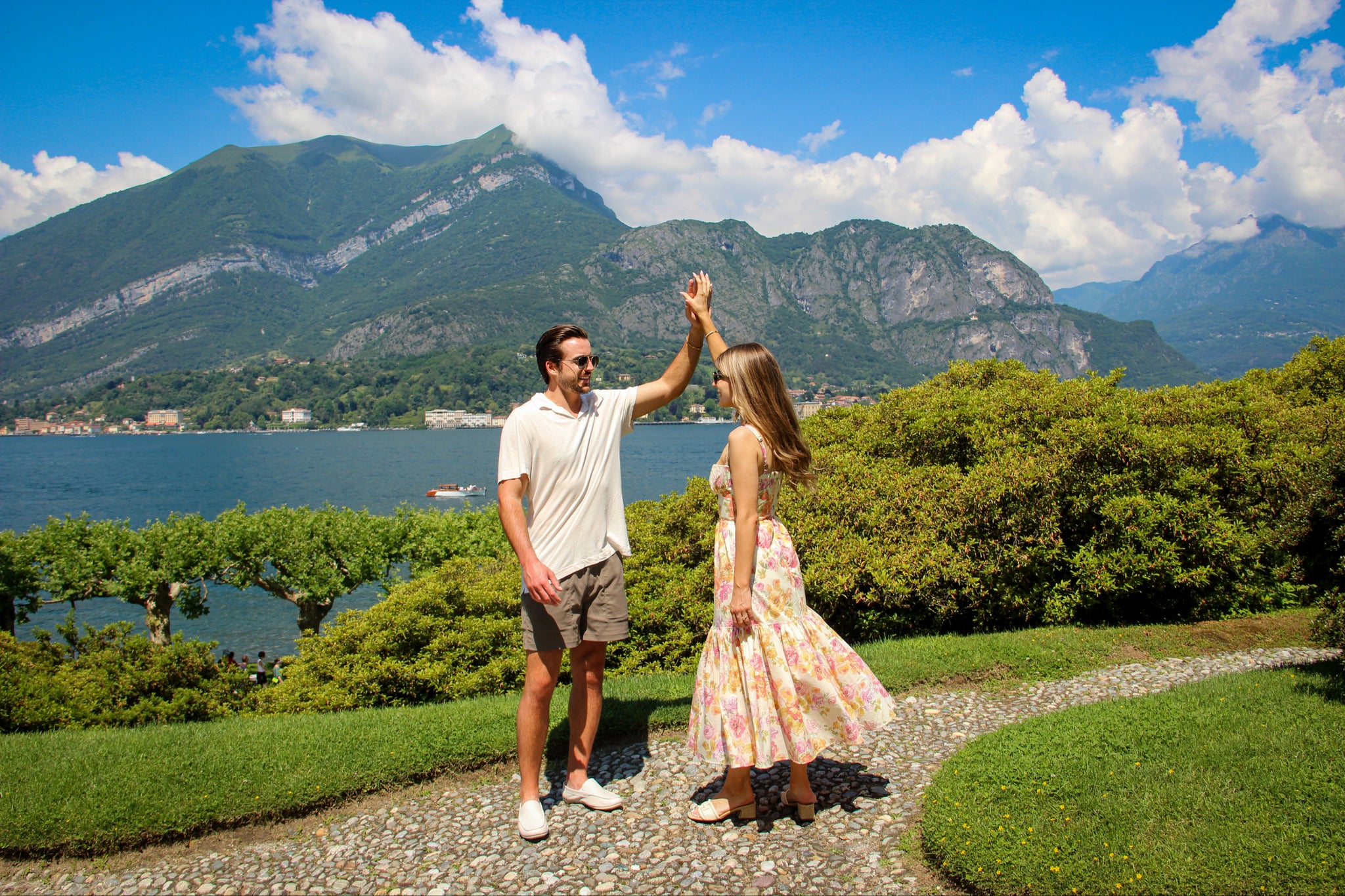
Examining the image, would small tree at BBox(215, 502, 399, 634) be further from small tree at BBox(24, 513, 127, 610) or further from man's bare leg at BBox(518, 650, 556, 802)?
man's bare leg at BBox(518, 650, 556, 802)

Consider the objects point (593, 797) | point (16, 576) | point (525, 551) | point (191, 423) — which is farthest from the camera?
point (191, 423)

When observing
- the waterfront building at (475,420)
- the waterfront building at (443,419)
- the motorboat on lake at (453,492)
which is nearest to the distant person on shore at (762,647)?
the motorboat on lake at (453,492)

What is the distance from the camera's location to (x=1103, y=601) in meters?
7.70

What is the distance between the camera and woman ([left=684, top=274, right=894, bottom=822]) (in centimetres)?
379

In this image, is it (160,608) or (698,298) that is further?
(160,608)

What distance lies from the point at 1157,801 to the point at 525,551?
3275mm

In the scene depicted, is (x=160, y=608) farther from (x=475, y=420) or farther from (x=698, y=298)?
(x=475, y=420)

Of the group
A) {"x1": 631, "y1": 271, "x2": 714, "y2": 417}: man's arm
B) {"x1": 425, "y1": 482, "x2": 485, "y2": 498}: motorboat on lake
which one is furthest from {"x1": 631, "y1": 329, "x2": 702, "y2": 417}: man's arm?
{"x1": 425, "y1": 482, "x2": 485, "y2": 498}: motorboat on lake

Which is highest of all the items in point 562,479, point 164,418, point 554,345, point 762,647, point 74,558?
point 164,418

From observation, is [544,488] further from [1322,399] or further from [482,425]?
[482,425]

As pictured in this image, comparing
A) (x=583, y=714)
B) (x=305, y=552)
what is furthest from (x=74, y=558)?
(x=583, y=714)

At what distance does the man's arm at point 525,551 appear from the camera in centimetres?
361

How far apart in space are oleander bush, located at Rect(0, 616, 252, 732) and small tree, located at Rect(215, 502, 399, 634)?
4.61 m

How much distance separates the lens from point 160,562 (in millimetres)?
11977
